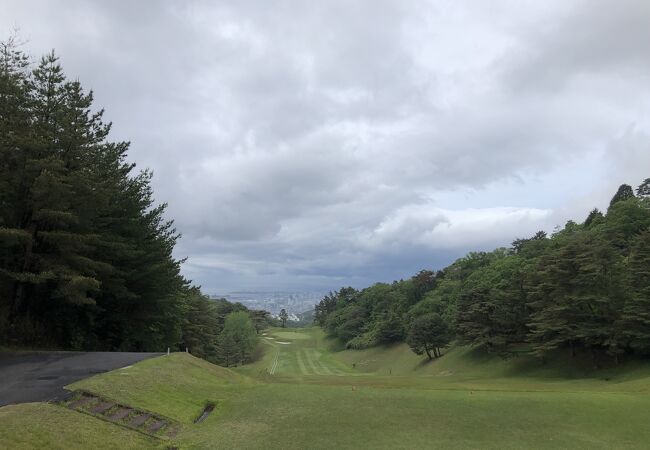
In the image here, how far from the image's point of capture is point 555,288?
43.1 m

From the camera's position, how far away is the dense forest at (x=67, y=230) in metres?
23.6

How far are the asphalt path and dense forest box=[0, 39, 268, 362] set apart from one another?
13.0 feet

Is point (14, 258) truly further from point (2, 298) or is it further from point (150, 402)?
point (150, 402)

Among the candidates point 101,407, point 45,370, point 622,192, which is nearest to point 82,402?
point 101,407

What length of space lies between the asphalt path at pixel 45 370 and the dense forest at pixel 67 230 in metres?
3.96

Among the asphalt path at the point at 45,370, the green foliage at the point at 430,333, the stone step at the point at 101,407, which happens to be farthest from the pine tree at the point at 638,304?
the stone step at the point at 101,407

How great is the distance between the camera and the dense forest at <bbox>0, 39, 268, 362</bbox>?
2359 centimetres

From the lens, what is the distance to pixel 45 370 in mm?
16562

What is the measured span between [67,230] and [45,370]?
11.7 m

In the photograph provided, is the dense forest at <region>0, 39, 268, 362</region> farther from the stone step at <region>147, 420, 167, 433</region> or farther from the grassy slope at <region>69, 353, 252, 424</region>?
the stone step at <region>147, 420, 167, 433</region>

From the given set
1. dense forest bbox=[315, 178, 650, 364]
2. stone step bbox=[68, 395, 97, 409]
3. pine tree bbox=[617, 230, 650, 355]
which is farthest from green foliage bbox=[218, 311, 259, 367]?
stone step bbox=[68, 395, 97, 409]

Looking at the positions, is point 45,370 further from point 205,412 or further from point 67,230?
point 67,230

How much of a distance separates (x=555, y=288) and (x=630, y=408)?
2851 cm

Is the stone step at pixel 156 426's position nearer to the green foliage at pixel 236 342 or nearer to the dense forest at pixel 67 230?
the dense forest at pixel 67 230
